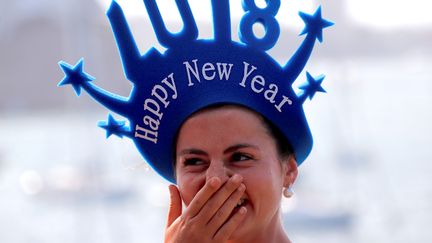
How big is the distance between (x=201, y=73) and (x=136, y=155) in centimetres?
645

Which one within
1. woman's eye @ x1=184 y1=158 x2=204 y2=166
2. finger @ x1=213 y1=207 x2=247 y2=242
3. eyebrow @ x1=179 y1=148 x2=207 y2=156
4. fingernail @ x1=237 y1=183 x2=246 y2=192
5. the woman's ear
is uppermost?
the woman's ear

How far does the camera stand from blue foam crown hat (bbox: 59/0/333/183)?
172 cm

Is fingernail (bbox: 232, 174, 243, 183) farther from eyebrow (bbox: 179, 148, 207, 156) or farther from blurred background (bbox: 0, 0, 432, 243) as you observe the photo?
blurred background (bbox: 0, 0, 432, 243)

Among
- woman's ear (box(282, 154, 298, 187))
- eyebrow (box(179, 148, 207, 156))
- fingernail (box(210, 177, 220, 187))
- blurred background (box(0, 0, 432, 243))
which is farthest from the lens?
blurred background (box(0, 0, 432, 243))

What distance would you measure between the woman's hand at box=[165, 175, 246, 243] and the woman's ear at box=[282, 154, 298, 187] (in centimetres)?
21

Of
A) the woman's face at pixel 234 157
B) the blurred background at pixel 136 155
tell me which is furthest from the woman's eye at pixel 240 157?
the blurred background at pixel 136 155

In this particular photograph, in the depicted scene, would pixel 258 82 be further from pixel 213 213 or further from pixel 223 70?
pixel 213 213

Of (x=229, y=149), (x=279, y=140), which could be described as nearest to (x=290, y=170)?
(x=279, y=140)

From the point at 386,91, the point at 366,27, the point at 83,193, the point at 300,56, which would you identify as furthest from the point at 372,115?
the point at 300,56

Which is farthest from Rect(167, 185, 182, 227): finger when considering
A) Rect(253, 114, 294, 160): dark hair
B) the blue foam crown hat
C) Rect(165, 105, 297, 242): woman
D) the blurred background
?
the blurred background

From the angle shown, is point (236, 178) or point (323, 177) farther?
point (323, 177)

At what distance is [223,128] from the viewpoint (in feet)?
5.57

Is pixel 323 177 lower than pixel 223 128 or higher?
higher

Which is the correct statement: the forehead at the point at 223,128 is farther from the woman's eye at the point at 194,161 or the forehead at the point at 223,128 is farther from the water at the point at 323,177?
the water at the point at 323,177
